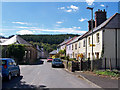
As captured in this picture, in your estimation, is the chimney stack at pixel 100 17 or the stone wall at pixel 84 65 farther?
the chimney stack at pixel 100 17

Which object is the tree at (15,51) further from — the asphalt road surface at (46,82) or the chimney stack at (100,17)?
the asphalt road surface at (46,82)

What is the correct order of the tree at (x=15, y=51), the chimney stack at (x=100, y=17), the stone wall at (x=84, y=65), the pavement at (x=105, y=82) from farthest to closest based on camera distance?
1. the tree at (x=15, y=51)
2. the chimney stack at (x=100, y=17)
3. the stone wall at (x=84, y=65)
4. the pavement at (x=105, y=82)

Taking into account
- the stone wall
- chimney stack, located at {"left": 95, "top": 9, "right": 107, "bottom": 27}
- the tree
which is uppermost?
chimney stack, located at {"left": 95, "top": 9, "right": 107, "bottom": 27}

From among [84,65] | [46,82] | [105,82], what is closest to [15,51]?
[84,65]

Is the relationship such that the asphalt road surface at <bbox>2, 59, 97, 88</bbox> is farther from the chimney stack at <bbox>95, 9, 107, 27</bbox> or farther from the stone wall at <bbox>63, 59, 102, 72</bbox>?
the chimney stack at <bbox>95, 9, 107, 27</bbox>

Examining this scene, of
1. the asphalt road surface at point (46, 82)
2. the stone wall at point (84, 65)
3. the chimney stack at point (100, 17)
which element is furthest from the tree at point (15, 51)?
the asphalt road surface at point (46, 82)

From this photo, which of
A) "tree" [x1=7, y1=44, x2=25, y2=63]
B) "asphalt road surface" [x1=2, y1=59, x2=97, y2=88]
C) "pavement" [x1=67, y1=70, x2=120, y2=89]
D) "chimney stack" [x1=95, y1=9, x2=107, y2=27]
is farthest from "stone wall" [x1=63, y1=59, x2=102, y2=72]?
"tree" [x1=7, y1=44, x2=25, y2=63]

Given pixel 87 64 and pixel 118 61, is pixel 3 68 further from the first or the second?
pixel 118 61

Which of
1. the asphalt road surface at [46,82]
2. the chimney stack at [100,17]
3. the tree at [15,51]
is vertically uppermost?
the chimney stack at [100,17]

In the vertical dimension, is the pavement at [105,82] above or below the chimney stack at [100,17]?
below

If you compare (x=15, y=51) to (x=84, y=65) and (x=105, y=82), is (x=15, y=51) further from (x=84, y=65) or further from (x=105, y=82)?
(x=105, y=82)

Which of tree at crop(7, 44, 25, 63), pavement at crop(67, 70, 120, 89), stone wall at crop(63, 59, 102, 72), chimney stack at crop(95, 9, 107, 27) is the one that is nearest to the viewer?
pavement at crop(67, 70, 120, 89)

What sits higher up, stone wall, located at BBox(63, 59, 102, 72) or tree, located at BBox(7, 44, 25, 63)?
tree, located at BBox(7, 44, 25, 63)

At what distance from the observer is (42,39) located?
156 meters
